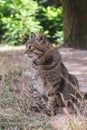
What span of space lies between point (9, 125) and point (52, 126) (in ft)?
1.79

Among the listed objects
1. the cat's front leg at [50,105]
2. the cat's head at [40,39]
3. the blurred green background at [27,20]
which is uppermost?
the cat's head at [40,39]

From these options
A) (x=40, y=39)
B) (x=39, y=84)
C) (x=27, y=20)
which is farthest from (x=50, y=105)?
(x=27, y=20)

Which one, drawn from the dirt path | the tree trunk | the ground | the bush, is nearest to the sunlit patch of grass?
the ground

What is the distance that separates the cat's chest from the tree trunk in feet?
24.9

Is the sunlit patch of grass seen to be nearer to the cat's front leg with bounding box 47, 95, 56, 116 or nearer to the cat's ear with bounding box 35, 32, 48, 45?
the cat's front leg with bounding box 47, 95, 56, 116

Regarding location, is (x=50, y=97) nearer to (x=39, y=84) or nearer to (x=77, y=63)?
(x=39, y=84)

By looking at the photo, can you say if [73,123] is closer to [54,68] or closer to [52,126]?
[52,126]

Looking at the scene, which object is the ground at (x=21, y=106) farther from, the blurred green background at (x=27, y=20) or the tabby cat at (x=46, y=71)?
the blurred green background at (x=27, y=20)

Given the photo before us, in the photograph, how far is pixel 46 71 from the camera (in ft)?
22.4

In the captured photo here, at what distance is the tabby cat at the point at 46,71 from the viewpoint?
6719mm

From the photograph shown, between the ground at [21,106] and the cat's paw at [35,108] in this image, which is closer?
the ground at [21,106]

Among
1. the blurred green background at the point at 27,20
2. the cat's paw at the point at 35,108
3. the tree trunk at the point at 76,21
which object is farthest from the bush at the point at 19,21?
the cat's paw at the point at 35,108

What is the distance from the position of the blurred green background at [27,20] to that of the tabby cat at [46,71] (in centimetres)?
1093

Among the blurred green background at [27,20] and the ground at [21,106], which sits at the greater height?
the ground at [21,106]
